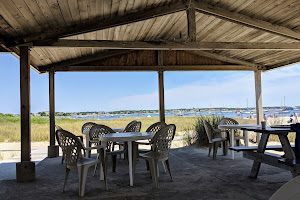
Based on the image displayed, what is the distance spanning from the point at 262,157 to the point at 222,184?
73cm

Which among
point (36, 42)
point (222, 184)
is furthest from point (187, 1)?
point (222, 184)

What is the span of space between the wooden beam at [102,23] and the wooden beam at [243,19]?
38cm

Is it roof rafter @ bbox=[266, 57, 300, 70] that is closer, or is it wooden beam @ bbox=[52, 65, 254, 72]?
roof rafter @ bbox=[266, 57, 300, 70]

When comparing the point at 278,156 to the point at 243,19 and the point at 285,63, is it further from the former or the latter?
the point at 285,63

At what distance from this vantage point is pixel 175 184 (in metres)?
4.29

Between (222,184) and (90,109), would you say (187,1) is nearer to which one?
(222,184)

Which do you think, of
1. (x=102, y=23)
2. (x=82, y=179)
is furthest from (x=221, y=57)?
(x=82, y=179)

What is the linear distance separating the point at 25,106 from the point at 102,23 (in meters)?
2.10

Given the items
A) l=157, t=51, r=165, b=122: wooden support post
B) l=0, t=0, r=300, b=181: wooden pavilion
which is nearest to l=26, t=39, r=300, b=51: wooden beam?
l=0, t=0, r=300, b=181: wooden pavilion

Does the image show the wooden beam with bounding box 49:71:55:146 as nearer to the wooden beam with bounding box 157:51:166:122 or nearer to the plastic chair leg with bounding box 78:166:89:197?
the wooden beam with bounding box 157:51:166:122

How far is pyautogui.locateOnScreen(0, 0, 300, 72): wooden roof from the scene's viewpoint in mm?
4738

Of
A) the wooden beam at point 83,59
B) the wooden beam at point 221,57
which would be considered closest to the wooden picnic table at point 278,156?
the wooden beam at point 221,57

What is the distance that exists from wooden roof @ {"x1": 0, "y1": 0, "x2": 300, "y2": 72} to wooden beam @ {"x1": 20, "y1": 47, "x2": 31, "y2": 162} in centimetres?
33

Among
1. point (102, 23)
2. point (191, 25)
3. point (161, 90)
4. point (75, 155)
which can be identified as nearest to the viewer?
point (75, 155)
